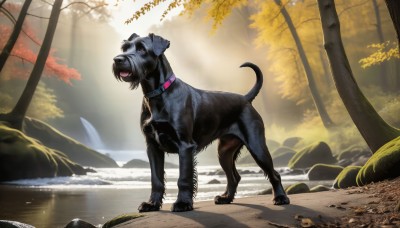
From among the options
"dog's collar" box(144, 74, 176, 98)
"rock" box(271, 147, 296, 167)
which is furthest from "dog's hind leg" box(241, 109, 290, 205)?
"rock" box(271, 147, 296, 167)

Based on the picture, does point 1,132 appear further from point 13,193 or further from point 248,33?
point 248,33

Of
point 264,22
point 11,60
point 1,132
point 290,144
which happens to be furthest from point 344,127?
point 11,60

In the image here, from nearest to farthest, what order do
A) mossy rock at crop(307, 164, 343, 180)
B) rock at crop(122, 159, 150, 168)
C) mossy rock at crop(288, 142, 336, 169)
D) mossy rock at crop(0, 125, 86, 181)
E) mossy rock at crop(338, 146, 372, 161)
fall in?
mossy rock at crop(0, 125, 86, 181), mossy rock at crop(307, 164, 343, 180), mossy rock at crop(288, 142, 336, 169), mossy rock at crop(338, 146, 372, 161), rock at crop(122, 159, 150, 168)

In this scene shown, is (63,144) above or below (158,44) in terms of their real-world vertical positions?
below

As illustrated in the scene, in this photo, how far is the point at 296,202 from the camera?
5.36 m

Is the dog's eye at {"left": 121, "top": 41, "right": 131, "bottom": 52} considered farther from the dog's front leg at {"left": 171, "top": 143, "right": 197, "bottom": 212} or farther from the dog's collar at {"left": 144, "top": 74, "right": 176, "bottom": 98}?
the dog's front leg at {"left": 171, "top": 143, "right": 197, "bottom": 212}

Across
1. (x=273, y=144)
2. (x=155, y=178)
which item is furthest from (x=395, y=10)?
(x=273, y=144)

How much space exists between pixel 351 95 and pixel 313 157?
11388 mm

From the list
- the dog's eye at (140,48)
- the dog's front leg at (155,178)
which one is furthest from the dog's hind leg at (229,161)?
the dog's eye at (140,48)

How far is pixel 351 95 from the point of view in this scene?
8891 millimetres

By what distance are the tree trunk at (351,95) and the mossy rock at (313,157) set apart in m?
11.0

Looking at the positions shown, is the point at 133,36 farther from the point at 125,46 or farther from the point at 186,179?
the point at 186,179

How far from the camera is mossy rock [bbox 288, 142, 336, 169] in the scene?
777 inches

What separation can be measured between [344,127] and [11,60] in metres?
19.3
